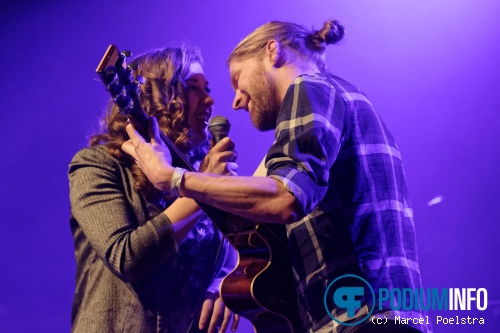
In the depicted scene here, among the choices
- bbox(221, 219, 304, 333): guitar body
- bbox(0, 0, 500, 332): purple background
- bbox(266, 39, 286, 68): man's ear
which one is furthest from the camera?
bbox(0, 0, 500, 332): purple background

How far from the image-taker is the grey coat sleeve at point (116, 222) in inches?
76.9

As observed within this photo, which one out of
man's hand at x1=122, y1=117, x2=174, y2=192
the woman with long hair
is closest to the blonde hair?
the woman with long hair

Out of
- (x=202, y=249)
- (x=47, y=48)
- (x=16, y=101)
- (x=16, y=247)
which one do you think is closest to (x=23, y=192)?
(x=16, y=247)

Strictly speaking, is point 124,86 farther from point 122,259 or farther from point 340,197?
point 340,197

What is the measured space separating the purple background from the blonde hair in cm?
157

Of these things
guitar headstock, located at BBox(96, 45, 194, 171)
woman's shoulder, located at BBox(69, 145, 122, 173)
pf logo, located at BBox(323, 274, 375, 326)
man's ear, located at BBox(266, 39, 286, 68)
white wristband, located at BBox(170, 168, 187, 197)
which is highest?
man's ear, located at BBox(266, 39, 286, 68)

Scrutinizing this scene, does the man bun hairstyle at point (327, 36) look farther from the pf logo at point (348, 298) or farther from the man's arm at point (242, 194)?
the pf logo at point (348, 298)

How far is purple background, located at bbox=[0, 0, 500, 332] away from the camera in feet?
11.9

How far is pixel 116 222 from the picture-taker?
202 cm

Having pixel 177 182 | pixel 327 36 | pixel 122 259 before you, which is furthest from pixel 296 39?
pixel 122 259

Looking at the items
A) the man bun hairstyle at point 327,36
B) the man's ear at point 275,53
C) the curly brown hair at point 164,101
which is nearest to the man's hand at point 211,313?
the curly brown hair at point 164,101

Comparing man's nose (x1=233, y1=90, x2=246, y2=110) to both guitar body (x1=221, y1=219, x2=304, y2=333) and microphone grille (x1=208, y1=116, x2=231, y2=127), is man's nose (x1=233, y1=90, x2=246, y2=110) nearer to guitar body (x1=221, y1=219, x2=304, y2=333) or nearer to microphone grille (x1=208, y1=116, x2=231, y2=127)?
microphone grille (x1=208, y1=116, x2=231, y2=127)

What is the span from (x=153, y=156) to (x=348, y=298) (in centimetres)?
67

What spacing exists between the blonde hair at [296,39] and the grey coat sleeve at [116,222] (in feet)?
2.07
